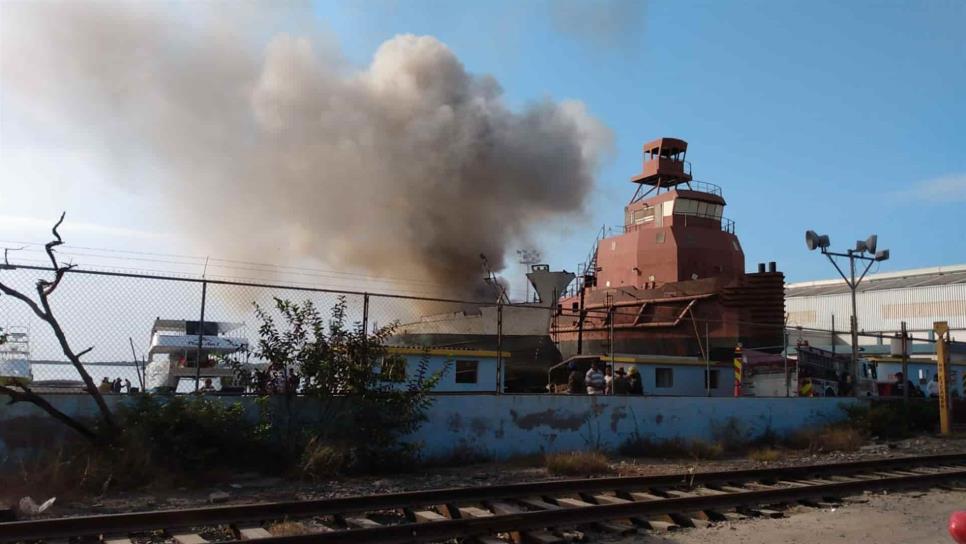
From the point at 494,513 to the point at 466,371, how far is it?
31.2 ft

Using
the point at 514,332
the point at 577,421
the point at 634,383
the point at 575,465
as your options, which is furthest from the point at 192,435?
the point at 514,332

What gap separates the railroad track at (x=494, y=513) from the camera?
22.1 ft

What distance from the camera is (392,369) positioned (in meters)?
11.9

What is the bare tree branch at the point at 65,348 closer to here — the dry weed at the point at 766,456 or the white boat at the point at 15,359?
the white boat at the point at 15,359

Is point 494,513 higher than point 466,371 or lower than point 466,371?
lower

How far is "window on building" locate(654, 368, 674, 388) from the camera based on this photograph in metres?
20.8

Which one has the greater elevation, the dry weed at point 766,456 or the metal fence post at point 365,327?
the metal fence post at point 365,327

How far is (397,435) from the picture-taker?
1165 centimetres

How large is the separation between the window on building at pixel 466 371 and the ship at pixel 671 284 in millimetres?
6613

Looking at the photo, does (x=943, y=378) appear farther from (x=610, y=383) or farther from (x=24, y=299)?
(x=24, y=299)

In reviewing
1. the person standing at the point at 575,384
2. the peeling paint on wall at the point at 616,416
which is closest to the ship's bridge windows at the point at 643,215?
the person standing at the point at 575,384

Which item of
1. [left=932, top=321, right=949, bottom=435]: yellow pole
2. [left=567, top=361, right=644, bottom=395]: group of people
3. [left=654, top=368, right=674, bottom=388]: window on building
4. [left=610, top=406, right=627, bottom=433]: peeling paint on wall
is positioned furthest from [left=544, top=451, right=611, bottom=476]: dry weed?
[left=932, top=321, right=949, bottom=435]: yellow pole

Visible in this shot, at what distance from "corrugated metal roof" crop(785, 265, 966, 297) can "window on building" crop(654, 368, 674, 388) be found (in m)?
39.6

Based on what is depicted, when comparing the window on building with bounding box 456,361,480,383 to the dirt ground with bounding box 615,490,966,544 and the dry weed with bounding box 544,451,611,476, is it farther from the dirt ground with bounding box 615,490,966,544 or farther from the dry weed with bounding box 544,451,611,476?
the dirt ground with bounding box 615,490,966,544
